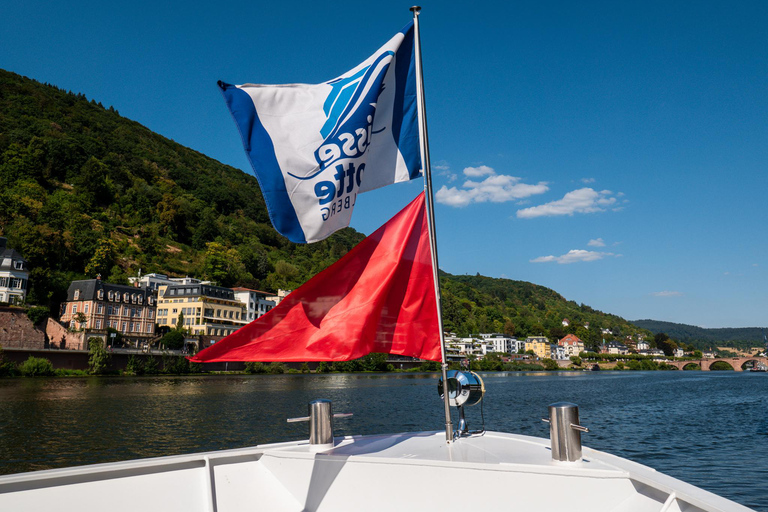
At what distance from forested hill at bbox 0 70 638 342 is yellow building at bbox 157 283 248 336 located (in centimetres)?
1018

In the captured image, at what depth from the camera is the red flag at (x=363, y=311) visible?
475cm

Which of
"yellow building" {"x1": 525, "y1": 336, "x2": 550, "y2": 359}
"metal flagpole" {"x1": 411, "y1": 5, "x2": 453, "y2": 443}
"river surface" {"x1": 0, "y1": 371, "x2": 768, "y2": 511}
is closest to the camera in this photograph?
"metal flagpole" {"x1": 411, "y1": 5, "x2": 453, "y2": 443}

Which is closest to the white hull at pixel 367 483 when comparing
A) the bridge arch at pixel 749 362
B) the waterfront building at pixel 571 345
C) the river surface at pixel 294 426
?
the river surface at pixel 294 426

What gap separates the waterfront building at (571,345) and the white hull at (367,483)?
625ft

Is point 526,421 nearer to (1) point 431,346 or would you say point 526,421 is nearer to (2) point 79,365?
(1) point 431,346

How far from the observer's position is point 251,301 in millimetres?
93938

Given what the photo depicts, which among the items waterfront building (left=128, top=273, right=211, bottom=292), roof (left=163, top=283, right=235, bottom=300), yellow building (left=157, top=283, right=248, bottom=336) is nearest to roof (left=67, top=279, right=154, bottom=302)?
yellow building (left=157, top=283, right=248, bottom=336)

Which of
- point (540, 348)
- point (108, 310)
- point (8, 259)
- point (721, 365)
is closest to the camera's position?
point (8, 259)

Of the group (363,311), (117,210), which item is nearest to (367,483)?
(363,311)

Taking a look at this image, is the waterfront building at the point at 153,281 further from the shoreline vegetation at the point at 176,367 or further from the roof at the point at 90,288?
the shoreline vegetation at the point at 176,367

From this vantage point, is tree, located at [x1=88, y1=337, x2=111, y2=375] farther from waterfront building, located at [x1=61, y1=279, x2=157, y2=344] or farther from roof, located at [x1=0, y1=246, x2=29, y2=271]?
roof, located at [x1=0, y1=246, x2=29, y2=271]

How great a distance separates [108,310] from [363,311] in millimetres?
77146

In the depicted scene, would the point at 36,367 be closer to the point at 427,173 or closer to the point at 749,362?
the point at 427,173

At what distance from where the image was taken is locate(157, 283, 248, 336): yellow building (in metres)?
82.4
